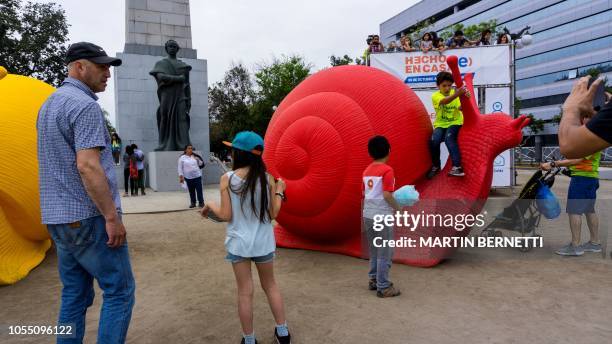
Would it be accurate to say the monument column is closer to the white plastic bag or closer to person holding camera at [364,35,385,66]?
person holding camera at [364,35,385,66]

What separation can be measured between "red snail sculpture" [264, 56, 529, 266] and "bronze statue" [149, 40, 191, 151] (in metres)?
9.77

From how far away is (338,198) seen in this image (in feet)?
14.4

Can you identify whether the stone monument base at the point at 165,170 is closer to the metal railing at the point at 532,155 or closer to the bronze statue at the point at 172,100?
the bronze statue at the point at 172,100

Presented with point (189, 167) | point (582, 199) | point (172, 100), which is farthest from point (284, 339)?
point (172, 100)

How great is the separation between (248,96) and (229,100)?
5.36ft

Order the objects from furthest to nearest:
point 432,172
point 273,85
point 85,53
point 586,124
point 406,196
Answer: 1. point 273,85
2. point 432,172
3. point 406,196
4. point 85,53
5. point 586,124

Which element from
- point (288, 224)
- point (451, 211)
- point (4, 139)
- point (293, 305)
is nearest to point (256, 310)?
point (293, 305)

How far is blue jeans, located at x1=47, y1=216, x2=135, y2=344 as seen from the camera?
2.23m

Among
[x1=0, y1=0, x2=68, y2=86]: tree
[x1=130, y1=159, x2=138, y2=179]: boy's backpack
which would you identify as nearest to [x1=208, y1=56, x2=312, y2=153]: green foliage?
[x1=0, y1=0, x2=68, y2=86]: tree

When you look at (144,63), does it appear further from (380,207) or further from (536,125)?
(536,125)

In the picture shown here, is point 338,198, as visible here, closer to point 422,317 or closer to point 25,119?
point 422,317

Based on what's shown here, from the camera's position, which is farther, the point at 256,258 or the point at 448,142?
the point at 448,142

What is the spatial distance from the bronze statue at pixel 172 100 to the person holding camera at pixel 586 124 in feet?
41.9

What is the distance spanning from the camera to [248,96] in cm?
3491
